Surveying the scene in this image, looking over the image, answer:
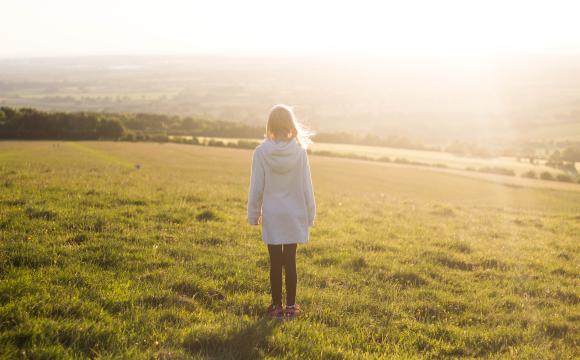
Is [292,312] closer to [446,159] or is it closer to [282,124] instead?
[282,124]

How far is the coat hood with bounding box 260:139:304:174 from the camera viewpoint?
19.4ft

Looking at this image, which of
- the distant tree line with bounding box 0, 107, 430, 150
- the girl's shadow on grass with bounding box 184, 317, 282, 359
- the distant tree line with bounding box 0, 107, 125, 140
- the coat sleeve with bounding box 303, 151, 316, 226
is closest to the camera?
the girl's shadow on grass with bounding box 184, 317, 282, 359

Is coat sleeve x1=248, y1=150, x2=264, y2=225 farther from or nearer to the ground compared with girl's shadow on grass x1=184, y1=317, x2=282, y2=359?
farther from the ground

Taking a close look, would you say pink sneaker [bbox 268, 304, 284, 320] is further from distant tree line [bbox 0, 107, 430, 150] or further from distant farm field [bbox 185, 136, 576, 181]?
distant tree line [bbox 0, 107, 430, 150]

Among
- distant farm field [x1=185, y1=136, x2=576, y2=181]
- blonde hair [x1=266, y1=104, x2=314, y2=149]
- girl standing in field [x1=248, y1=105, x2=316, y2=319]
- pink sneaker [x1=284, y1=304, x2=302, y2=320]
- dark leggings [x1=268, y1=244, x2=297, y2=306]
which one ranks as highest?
blonde hair [x1=266, y1=104, x2=314, y2=149]

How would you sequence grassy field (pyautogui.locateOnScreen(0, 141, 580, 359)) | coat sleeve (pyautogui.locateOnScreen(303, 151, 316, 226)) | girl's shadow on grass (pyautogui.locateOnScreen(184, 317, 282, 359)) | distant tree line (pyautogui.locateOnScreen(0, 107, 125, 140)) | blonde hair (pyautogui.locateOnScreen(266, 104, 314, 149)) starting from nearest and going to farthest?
girl's shadow on grass (pyautogui.locateOnScreen(184, 317, 282, 359)) < grassy field (pyautogui.locateOnScreen(0, 141, 580, 359)) < blonde hair (pyautogui.locateOnScreen(266, 104, 314, 149)) < coat sleeve (pyautogui.locateOnScreen(303, 151, 316, 226)) < distant tree line (pyautogui.locateOnScreen(0, 107, 125, 140))

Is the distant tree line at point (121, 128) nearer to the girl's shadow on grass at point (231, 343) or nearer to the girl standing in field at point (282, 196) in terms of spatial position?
the girl standing in field at point (282, 196)

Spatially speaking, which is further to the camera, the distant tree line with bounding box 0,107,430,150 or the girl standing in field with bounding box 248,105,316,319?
the distant tree line with bounding box 0,107,430,150

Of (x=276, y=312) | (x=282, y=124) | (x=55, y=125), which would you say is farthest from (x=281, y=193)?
(x=55, y=125)

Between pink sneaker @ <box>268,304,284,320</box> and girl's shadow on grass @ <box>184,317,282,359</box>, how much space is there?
0.44 meters

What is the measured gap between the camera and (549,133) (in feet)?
250

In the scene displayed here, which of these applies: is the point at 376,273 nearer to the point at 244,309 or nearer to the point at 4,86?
the point at 244,309

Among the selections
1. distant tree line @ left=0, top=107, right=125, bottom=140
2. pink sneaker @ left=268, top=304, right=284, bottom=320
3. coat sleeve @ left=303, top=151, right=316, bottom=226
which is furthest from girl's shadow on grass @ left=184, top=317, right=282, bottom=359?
distant tree line @ left=0, top=107, right=125, bottom=140

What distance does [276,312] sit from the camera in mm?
5949
